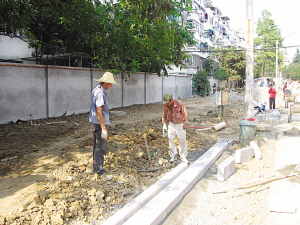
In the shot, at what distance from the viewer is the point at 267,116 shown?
13.2 m

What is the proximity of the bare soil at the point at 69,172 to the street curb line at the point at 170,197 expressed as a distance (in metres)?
0.44

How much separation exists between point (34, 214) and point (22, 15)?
7.40 m

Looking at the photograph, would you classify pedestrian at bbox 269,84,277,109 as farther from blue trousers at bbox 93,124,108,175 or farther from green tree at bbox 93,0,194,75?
blue trousers at bbox 93,124,108,175

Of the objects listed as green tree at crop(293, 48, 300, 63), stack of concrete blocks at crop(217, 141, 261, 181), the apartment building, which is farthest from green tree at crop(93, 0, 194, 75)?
green tree at crop(293, 48, 300, 63)

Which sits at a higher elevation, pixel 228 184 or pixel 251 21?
pixel 251 21

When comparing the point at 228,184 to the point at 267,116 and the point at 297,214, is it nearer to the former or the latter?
the point at 297,214

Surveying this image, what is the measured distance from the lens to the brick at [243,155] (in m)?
6.34

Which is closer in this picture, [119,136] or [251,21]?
[119,136]

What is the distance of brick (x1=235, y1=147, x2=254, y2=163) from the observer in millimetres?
6341

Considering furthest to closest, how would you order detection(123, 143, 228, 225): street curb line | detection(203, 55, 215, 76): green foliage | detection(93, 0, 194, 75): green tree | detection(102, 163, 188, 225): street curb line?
detection(203, 55, 215, 76): green foliage, detection(93, 0, 194, 75): green tree, detection(123, 143, 228, 225): street curb line, detection(102, 163, 188, 225): street curb line

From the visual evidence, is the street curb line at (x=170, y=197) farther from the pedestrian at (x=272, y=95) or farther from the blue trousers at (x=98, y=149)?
the pedestrian at (x=272, y=95)

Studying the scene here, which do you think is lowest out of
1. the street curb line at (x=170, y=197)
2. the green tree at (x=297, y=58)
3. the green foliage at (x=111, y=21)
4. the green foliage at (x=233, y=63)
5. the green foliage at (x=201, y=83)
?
Result: the street curb line at (x=170, y=197)

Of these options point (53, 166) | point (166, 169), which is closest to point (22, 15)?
point (53, 166)

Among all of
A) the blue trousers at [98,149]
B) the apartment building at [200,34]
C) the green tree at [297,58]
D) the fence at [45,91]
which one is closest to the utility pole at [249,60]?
the blue trousers at [98,149]
